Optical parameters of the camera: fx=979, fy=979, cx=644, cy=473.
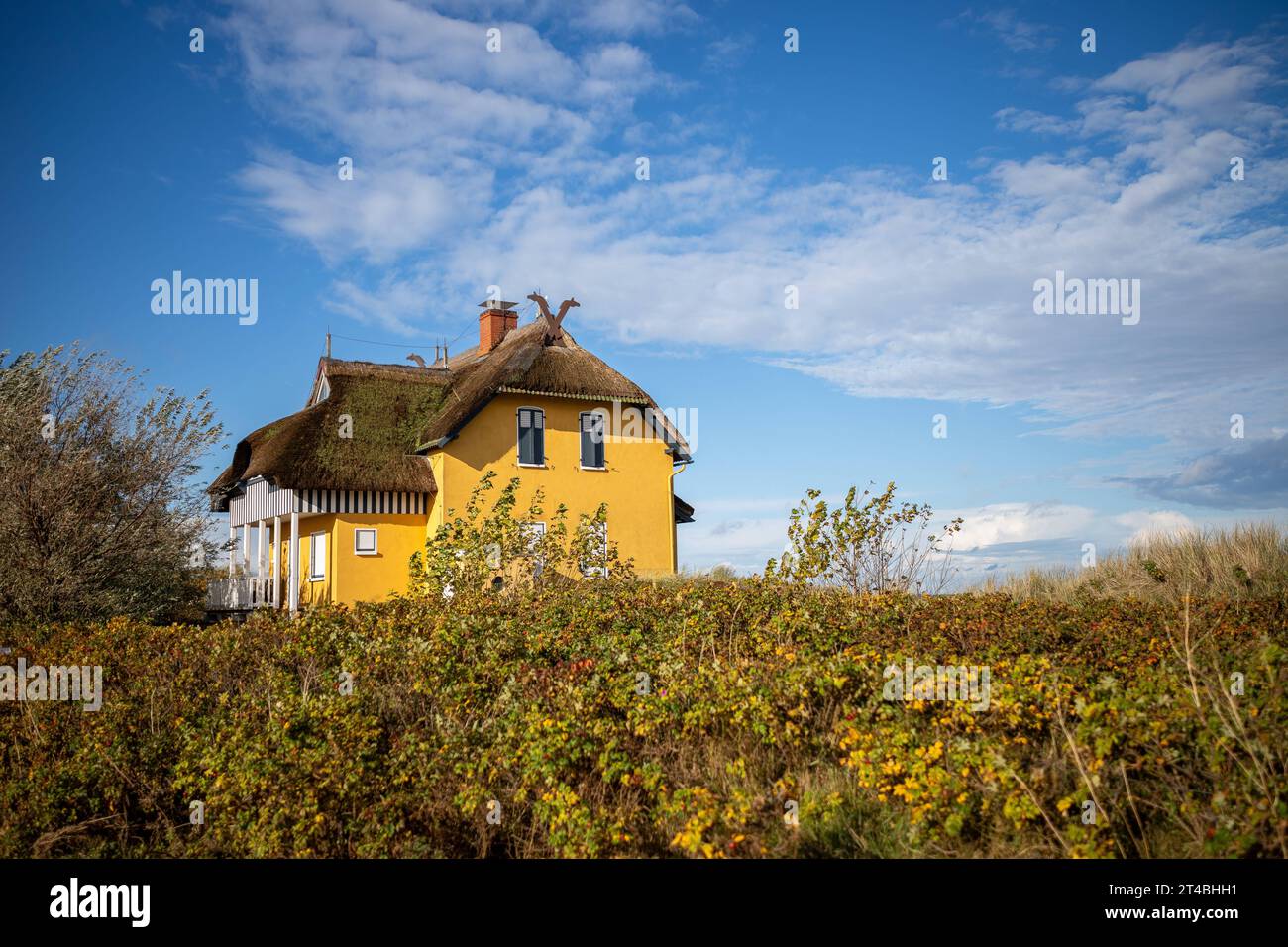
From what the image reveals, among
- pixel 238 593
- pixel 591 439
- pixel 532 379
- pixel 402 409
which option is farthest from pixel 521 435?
pixel 238 593

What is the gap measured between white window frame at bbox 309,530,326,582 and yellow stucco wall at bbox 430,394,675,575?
2.74 m

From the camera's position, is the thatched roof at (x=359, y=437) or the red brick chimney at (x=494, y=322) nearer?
the thatched roof at (x=359, y=437)

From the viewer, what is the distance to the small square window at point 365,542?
22.5 meters

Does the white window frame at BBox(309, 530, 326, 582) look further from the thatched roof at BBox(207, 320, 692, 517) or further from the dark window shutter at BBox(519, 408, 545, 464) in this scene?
the dark window shutter at BBox(519, 408, 545, 464)

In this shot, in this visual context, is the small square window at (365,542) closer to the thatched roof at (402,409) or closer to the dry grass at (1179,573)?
the thatched roof at (402,409)

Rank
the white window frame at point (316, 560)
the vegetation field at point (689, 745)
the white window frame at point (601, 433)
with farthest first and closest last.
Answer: the white window frame at point (601, 433), the white window frame at point (316, 560), the vegetation field at point (689, 745)

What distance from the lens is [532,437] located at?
23828 mm

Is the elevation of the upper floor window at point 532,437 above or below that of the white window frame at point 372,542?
above

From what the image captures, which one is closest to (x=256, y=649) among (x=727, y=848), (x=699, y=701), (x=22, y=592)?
(x=699, y=701)

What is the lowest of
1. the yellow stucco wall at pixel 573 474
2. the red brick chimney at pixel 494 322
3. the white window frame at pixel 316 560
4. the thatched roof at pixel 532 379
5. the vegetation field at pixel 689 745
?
the vegetation field at pixel 689 745

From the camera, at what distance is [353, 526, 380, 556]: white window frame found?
22531 mm

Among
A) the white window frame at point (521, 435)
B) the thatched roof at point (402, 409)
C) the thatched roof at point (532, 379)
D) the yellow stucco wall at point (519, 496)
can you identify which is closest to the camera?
the thatched roof at point (402, 409)

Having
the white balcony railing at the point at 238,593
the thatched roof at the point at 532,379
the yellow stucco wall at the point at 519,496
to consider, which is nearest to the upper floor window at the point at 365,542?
the yellow stucco wall at the point at 519,496
